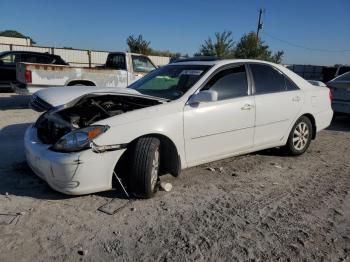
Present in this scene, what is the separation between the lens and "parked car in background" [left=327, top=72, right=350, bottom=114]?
867 centimetres

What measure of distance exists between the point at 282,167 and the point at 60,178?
10.5 ft

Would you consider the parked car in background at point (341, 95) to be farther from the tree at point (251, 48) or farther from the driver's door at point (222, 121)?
the tree at point (251, 48)

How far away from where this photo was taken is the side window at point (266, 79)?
517cm

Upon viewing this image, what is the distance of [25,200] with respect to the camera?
3.83 metres

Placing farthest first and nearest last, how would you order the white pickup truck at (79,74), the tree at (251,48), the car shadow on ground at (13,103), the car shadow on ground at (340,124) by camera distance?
the tree at (251,48), the car shadow on ground at (13,103), the white pickup truck at (79,74), the car shadow on ground at (340,124)

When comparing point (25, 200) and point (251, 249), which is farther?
point (25, 200)

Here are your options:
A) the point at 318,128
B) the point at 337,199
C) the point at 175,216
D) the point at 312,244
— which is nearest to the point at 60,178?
the point at 175,216

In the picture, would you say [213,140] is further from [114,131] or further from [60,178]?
[60,178]

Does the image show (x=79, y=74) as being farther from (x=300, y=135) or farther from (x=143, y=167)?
(x=143, y=167)

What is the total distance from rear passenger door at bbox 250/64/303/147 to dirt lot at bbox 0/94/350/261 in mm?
541

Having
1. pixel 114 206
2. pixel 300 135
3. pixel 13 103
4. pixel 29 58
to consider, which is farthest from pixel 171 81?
pixel 29 58

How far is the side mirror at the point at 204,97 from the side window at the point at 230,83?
1.16 ft

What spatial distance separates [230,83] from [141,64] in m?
7.18

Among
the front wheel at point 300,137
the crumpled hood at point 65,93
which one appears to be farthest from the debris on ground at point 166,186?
the front wheel at point 300,137
